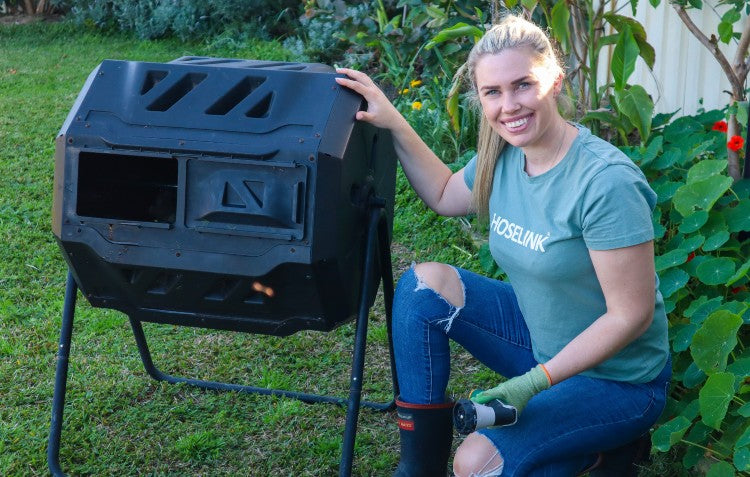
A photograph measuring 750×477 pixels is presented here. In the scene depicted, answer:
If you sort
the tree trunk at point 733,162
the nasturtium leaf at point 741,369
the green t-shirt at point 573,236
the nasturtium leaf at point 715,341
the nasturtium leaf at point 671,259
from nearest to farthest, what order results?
the green t-shirt at point 573,236
the nasturtium leaf at point 715,341
the nasturtium leaf at point 741,369
the nasturtium leaf at point 671,259
the tree trunk at point 733,162

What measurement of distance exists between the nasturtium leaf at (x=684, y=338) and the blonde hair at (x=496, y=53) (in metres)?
0.70

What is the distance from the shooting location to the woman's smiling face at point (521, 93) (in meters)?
2.15

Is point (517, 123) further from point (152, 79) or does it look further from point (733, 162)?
point (733, 162)

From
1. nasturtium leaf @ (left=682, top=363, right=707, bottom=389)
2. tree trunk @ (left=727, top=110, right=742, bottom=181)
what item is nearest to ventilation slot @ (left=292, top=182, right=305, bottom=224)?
nasturtium leaf @ (left=682, top=363, right=707, bottom=389)

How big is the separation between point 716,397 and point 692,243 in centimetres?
69

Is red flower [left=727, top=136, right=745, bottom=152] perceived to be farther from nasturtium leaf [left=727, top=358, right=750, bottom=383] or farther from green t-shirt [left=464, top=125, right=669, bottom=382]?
green t-shirt [left=464, top=125, right=669, bottom=382]

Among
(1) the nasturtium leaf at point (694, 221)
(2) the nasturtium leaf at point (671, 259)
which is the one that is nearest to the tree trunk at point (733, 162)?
(1) the nasturtium leaf at point (694, 221)

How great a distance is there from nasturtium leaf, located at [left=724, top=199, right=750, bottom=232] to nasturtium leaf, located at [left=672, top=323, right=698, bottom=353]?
1.32 feet

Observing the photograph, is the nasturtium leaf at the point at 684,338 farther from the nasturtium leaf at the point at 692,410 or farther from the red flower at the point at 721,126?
the red flower at the point at 721,126

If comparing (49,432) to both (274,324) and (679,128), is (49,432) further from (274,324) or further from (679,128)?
(679,128)

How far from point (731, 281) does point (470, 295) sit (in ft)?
2.45

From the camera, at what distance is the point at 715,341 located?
2305 millimetres

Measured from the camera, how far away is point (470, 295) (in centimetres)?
246

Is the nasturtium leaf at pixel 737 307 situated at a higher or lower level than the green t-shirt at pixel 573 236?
lower
